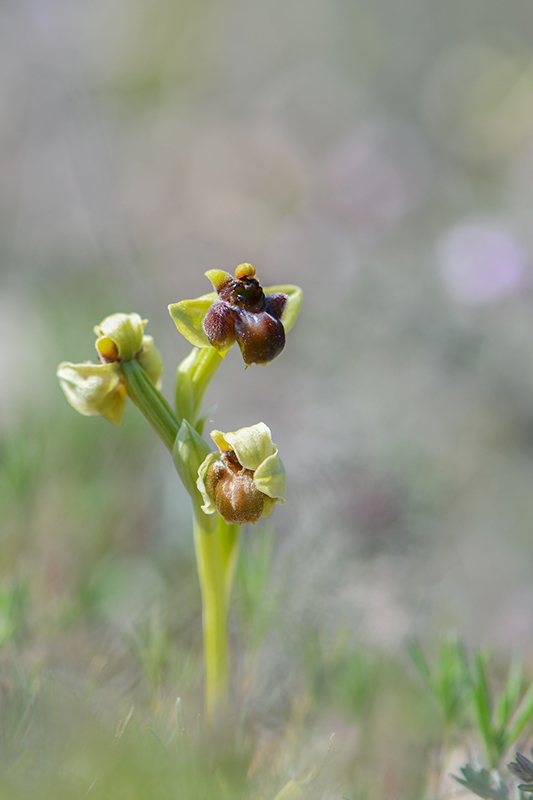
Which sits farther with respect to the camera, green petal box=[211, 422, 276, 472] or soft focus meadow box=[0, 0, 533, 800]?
soft focus meadow box=[0, 0, 533, 800]

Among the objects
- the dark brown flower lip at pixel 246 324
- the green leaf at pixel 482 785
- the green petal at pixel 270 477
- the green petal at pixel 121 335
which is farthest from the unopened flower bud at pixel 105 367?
the green leaf at pixel 482 785

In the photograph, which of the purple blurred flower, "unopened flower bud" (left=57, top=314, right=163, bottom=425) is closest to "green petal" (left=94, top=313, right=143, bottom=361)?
"unopened flower bud" (left=57, top=314, right=163, bottom=425)

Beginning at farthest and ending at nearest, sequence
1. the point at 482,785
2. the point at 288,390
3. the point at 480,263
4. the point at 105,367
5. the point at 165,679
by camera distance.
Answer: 1. the point at 480,263
2. the point at 288,390
3. the point at 165,679
4. the point at 105,367
5. the point at 482,785

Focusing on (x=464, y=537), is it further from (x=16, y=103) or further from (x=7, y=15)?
(x=7, y=15)

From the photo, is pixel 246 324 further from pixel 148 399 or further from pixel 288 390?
pixel 288 390

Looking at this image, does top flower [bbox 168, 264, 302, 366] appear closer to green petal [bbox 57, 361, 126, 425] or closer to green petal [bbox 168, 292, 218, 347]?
green petal [bbox 168, 292, 218, 347]

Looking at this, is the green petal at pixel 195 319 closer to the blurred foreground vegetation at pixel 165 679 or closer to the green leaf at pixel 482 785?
the blurred foreground vegetation at pixel 165 679

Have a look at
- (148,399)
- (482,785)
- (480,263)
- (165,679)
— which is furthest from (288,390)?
(482,785)
